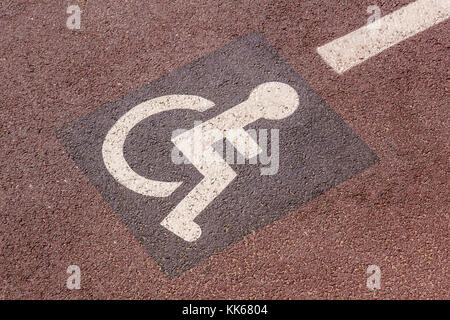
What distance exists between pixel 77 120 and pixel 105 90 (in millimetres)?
437

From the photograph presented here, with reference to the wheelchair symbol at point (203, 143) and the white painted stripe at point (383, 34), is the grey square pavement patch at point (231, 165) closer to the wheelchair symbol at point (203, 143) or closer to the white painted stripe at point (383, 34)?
the wheelchair symbol at point (203, 143)

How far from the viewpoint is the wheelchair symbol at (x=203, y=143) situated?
14.7ft

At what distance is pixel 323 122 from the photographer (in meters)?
4.91

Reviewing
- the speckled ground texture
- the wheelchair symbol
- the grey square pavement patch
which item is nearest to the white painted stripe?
the speckled ground texture

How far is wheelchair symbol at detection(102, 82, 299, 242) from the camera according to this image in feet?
14.7

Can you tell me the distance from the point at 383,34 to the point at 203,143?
2367 mm

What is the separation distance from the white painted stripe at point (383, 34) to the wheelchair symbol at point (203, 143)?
67 centimetres

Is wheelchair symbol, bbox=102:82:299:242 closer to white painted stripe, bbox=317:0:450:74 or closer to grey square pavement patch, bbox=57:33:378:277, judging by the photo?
grey square pavement patch, bbox=57:33:378:277

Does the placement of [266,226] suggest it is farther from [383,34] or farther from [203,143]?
[383,34]

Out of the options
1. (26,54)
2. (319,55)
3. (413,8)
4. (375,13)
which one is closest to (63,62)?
(26,54)

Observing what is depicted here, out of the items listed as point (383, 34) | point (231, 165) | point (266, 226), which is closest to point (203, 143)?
point (231, 165)

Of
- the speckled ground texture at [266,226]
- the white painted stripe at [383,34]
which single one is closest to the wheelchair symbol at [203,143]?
the speckled ground texture at [266,226]

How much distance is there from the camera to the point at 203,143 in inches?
189

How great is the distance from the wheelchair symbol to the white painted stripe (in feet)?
2.20
